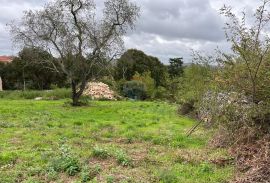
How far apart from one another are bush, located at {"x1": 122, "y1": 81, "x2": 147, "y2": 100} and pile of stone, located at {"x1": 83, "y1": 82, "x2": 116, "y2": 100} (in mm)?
1961

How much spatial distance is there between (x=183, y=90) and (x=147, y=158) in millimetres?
13516

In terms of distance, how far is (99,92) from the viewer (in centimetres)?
3797

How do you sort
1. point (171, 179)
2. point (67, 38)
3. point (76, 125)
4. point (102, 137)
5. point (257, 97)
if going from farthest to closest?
point (67, 38) → point (76, 125) → point (102, 137) → point (257, 97) → point (171, 179)

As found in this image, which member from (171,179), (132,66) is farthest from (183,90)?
(132,66)

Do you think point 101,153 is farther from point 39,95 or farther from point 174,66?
point 174,66

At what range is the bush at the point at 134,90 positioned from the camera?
40781 mm

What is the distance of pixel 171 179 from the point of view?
24.2 ft

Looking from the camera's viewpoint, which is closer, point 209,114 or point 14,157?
point 14,157

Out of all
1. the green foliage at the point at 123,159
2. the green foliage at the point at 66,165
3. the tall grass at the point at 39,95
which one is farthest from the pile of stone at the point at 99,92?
the green foliage at the point at 66,165

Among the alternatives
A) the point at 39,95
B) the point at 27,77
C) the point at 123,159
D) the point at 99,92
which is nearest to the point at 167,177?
the point at 123,159

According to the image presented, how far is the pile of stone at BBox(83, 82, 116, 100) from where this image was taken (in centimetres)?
3705

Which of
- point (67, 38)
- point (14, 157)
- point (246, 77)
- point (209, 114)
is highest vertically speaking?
point (67, 38)

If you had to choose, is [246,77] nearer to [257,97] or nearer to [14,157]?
[257,97]

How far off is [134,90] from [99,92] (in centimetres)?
434
